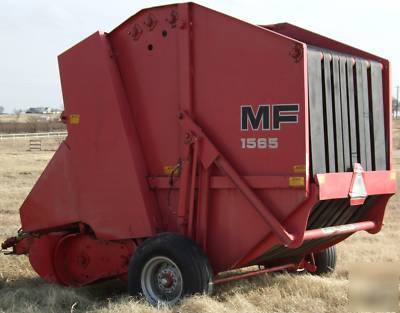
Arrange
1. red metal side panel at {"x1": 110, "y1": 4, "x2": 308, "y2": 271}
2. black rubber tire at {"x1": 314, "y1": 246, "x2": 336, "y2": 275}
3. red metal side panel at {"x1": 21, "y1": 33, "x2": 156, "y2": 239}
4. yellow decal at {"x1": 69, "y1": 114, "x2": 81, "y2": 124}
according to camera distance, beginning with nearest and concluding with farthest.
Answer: red metal side panel at {"x1": 110, "y1": 4, "x2": 308, "y2": 271} → red metal side panel at {"x1": 21, "y1": 33, "x2": 156, "y2": 239} → yellow decal at {"x1": 69, "y1": 114, "x2": 81, "y2": 124} → black rubber tire at {"x1": 314, "y1": 246, "x2": 336, "y2": 275}

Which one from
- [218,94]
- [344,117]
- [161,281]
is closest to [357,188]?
[344,117]

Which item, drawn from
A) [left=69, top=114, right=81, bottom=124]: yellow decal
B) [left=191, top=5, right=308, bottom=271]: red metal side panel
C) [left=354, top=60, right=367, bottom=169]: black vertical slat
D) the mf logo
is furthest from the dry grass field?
[left=69, top=114, right=81, bottom=124]: yellow decal

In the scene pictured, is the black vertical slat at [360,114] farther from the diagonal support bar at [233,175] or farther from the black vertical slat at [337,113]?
the diagonal support bar at [233,175]

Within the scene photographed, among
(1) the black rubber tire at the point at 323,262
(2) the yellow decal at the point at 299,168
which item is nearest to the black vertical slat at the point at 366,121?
(2) the yellow decal at the point at 299,168

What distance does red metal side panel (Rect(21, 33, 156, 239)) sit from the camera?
6488 millimetres

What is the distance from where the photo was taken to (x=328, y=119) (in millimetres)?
5840

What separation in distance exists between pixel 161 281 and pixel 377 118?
2.64 m

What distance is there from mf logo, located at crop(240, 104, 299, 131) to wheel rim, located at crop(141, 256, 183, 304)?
1.38 m

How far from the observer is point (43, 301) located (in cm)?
627

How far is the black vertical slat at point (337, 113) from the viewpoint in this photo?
596 cm

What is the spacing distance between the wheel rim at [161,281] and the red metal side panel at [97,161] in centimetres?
45

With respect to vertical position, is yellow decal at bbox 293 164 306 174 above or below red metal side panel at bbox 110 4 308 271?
below

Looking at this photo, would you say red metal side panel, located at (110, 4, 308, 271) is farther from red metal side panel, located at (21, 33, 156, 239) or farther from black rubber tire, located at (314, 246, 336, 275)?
black rubber tire, located at (314, 246, 336, 275)

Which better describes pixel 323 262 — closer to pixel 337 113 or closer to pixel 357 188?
pixel 357 188
